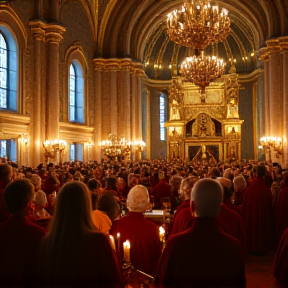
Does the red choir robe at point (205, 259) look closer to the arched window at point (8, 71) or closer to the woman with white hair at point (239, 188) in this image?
the woman with white hair at point (239, 188)

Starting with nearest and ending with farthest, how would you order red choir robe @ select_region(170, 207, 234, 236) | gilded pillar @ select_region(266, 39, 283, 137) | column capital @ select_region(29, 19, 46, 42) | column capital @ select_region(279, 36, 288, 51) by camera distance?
red choir robe @ select_region(170, 207, 234, 236) → column capital @ select_region(29, 19, 46, 42) → column capital @ select_region(279, 36, 288, 51) → gilded pillar @ select_region(266, 39, 283, 137)

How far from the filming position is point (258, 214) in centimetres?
988

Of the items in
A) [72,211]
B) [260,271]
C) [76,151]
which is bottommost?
[260,271]

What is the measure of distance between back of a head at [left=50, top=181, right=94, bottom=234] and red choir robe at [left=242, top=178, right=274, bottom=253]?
7.08m

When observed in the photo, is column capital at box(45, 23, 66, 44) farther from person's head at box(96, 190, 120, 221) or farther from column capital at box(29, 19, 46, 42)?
person's head at box(96, 190, 120, 221)

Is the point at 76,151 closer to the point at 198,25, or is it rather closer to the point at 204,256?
the point at 198,25

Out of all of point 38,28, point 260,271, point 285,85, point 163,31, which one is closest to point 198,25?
point 38,28

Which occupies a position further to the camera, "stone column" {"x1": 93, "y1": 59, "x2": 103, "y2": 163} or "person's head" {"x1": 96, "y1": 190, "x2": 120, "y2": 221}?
"stone column" {"x1": 93, "y1": 59, "x2": 103, "y2": 163}

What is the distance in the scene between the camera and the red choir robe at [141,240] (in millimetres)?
5363

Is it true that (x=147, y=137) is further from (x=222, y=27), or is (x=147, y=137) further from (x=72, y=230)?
(x=72, y=230)

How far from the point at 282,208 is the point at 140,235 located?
513 centimetres

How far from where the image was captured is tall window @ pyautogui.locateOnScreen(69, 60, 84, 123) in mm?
30922

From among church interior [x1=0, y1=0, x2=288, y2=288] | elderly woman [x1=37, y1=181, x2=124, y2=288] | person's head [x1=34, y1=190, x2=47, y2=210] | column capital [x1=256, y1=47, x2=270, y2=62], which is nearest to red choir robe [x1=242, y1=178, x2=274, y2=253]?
church interior [x1=0, y1=0, x2=288, y2=288]

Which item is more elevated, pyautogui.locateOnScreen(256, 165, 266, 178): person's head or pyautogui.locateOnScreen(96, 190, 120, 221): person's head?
pyautogui.locateOnScreen(256, 165, 266, 178): person's head
